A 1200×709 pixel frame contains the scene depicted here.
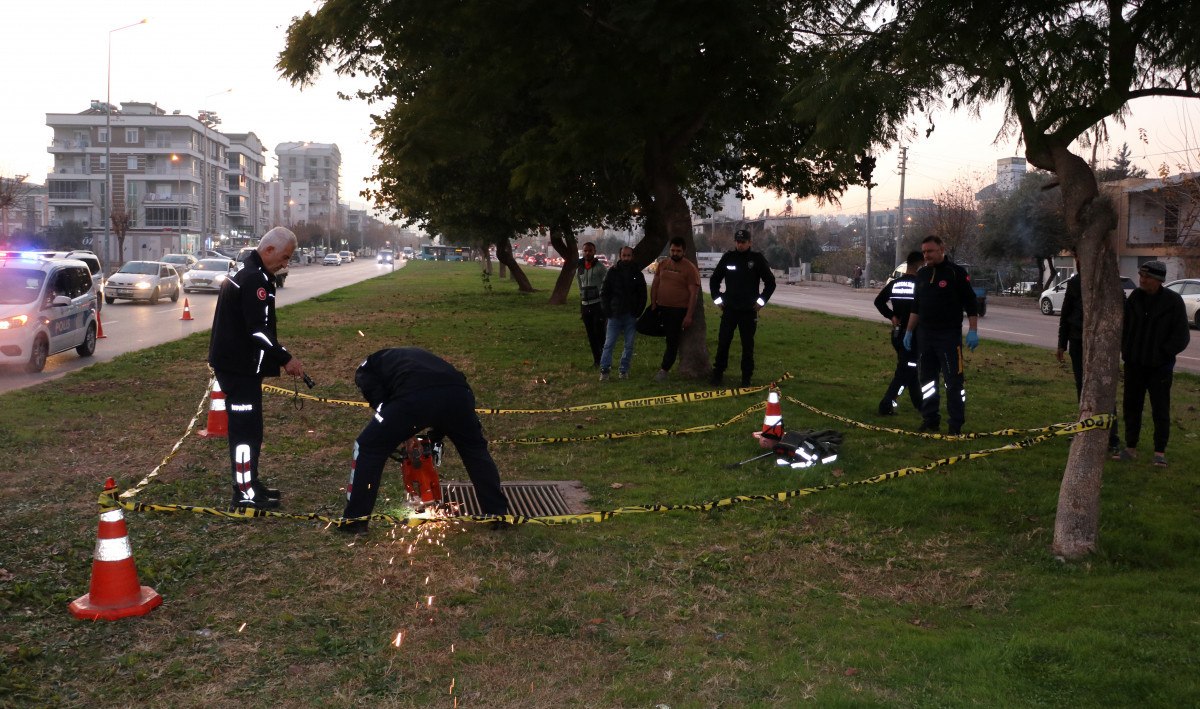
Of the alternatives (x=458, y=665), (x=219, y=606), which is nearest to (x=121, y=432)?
(x=219, y=606)

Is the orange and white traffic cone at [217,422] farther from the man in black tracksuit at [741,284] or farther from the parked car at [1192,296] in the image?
the parked car at [1192,296]

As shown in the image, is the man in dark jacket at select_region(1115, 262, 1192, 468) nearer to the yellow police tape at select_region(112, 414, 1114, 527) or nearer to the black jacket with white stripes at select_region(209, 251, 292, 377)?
the yellow police tape at select_region(112, 414, 1114, 527)

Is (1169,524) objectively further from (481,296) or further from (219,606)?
(481,296)

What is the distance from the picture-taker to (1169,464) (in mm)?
8383

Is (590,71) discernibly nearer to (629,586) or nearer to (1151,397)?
(1151,397)

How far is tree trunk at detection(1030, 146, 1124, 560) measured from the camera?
594 centimetres

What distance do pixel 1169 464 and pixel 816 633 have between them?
5.17 m

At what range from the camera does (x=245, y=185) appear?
132 meters

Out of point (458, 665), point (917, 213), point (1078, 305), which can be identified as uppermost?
point (917, 213)

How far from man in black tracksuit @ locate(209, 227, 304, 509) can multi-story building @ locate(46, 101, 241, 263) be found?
98.0 metres

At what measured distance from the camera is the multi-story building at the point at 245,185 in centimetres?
12681

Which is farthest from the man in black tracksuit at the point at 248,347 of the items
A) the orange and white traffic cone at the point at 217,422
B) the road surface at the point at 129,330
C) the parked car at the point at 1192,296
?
the parked car at the point at 1192,296

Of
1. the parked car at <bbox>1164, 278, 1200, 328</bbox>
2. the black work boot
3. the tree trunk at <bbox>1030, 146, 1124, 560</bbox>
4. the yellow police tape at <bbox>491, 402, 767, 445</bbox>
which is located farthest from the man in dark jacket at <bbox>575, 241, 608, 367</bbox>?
the parked car at <bbox>1164, 278, 1200, 328</bbox>

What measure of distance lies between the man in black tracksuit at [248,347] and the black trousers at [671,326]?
6.87m
